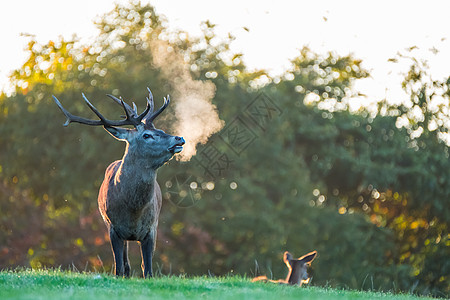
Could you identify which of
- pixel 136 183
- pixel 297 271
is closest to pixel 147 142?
pixel 136 183

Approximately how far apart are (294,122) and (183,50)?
3814 mm

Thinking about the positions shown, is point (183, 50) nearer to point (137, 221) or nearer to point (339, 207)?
point (339, 207)

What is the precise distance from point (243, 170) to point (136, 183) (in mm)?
11458

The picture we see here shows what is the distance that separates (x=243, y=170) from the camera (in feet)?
66.4

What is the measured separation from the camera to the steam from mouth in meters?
18.5

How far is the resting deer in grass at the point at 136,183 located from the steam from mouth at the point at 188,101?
8.00 m

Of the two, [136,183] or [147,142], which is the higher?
[147,142]

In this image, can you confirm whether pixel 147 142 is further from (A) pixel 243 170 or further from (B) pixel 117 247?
(A) pixel 243 170

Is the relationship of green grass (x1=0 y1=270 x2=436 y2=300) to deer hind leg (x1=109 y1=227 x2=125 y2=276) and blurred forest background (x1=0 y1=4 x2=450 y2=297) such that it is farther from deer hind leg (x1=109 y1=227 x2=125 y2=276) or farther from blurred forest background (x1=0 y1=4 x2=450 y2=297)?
blurred forest background (x1=0 y1=4 x2=450 y2=297)

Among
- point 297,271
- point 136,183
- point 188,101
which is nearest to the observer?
point 136,183

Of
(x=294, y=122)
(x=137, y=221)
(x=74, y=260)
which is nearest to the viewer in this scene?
(x=137, y=221)

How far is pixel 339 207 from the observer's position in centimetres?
2238

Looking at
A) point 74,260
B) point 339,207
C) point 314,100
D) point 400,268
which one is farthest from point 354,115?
point 74,260

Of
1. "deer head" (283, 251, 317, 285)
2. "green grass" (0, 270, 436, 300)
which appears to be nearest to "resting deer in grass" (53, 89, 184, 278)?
"green grass" (0, 270, 436, 300)
